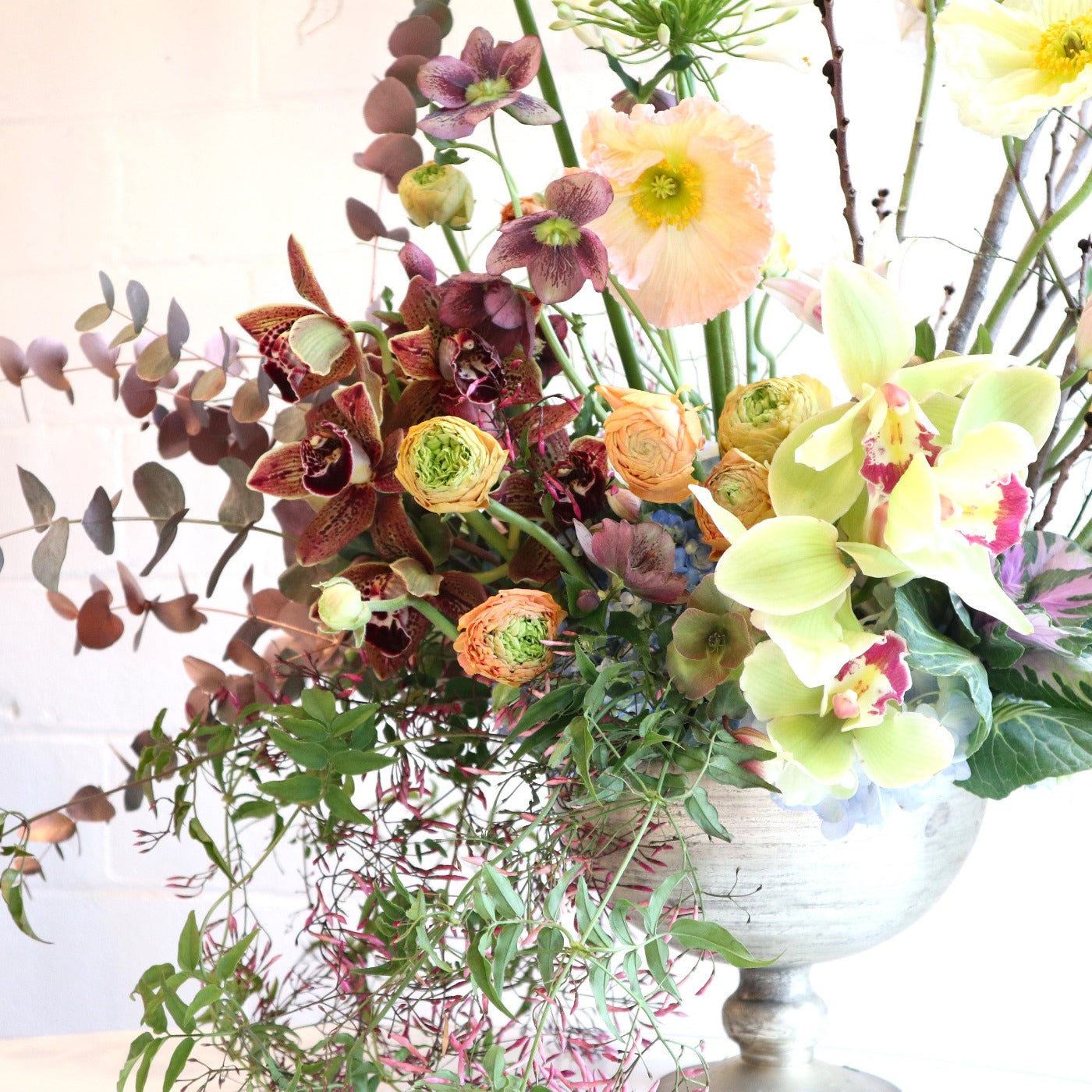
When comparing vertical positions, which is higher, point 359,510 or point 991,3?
point 991,3

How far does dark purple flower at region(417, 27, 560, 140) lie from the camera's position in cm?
46

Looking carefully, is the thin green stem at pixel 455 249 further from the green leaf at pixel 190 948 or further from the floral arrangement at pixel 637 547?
the green leaf at pixel 190 948

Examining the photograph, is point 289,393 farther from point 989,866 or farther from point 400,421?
point 989,866

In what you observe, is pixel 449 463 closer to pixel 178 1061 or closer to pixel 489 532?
pixel 489 532

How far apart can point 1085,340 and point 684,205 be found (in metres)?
0.17

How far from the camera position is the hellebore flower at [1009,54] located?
0.43 metres

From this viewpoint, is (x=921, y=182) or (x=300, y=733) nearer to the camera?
(x=300, y=733)

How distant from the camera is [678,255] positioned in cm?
48

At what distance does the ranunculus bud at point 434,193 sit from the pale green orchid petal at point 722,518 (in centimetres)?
19

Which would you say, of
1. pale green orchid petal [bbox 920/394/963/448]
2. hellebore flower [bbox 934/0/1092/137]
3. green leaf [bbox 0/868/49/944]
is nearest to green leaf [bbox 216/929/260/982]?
green leaf [bbox 0/868/49/944]

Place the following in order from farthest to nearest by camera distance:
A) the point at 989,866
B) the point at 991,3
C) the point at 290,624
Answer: the point at 989,866
the point at 290,624
the point at 991,3

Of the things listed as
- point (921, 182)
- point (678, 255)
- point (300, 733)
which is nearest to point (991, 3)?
point (678, 255)

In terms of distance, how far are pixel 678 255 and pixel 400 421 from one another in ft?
0.44

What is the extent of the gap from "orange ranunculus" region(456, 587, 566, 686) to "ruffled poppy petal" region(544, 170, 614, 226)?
144mm
